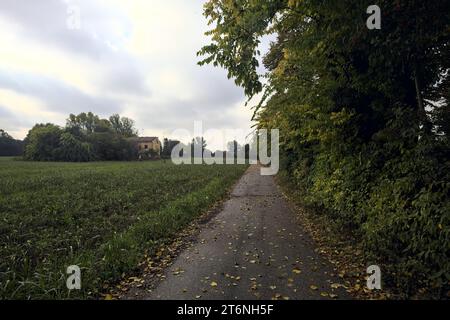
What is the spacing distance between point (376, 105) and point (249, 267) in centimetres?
480

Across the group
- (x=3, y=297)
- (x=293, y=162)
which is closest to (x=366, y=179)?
(x=3, y=297)

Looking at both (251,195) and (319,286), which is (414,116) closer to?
(319,286)

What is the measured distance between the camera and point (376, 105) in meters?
6.76

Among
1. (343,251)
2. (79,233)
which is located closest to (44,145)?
(79,233)

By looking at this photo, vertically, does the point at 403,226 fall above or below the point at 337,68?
below

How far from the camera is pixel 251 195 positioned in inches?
607

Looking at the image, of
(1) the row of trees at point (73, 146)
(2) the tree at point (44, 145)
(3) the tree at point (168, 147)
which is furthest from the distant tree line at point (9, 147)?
(3) the tree at point (168, 147)

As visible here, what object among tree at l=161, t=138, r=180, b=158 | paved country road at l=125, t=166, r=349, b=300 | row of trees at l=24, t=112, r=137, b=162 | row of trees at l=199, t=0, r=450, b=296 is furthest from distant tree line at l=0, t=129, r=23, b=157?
row of trees at l=199, t=0, r=450, b=296

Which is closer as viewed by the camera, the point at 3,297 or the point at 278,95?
the point at 3,297

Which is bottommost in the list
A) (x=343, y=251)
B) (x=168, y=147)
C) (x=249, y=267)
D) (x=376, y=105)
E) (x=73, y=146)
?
(x=249, y=267)

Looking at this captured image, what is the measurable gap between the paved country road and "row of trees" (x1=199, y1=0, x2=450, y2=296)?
4.22 ft

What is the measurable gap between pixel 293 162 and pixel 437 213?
1276cm

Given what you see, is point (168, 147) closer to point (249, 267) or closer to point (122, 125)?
point (122, 125)

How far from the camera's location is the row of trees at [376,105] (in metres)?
4.75
